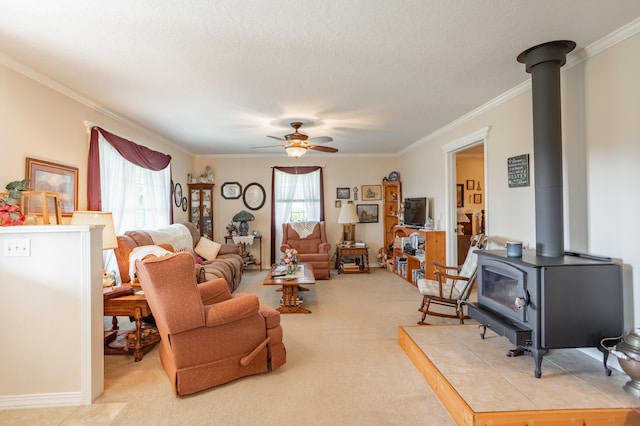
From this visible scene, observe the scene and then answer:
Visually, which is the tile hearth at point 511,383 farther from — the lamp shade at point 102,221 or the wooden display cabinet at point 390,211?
the wooden display cabinet at point 390,211

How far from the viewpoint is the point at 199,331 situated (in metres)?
2.34

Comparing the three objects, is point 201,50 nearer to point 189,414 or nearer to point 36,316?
point 36,316

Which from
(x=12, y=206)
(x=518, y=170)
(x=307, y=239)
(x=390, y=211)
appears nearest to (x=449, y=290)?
(x=518, y=170)

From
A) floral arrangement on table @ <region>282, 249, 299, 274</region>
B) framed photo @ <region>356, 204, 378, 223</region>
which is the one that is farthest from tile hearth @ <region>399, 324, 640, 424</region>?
framed photo @ <region>356, 204, 378, 223</region>

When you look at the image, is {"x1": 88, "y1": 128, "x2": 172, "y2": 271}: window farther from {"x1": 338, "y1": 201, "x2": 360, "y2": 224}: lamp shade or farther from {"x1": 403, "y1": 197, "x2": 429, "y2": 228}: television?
{"x1": 403, "y1": 197, "x2": 429, "y2": 228}: television

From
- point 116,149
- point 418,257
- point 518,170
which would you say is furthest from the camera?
point 418,257

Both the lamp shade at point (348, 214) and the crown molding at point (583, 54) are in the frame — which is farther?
the lamp shade at point (348, 214)

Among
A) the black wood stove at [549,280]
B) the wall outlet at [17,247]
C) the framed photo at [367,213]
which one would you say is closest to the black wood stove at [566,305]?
the black wood stove at [549,280]

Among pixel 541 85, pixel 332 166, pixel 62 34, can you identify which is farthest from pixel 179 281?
pixel 332 166

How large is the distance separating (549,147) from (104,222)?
12.7 feet

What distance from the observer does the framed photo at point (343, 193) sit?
719 cm

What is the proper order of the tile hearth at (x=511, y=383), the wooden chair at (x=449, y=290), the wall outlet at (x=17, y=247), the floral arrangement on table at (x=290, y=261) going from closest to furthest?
1. the tile hearth at (x=511, y=383)
2. the wall outlet at (x=17, y=247)
3. the wooden chair at (x=449, y=290)
4. the floral arrangement on table at (x=290, y=261)

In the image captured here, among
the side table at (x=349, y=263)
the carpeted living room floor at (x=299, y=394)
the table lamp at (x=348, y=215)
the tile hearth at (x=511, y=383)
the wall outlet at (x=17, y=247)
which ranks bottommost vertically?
the carpeted living room floor at (x=299, y=394)

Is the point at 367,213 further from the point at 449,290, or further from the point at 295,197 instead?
the point at 449,290
